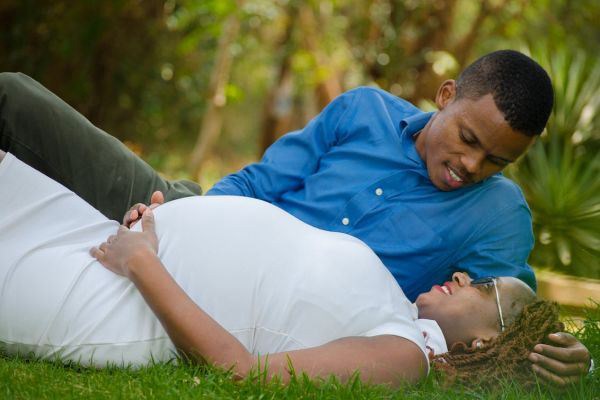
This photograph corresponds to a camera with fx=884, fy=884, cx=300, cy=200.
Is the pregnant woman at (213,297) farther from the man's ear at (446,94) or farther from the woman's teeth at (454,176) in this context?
the man's ear at (446,94)

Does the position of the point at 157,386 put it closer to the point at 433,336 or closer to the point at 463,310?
the point at 433,336

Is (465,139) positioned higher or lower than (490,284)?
higher

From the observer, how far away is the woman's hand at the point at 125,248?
3.12 m

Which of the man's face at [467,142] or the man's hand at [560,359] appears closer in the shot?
the man's hand at [560,359]

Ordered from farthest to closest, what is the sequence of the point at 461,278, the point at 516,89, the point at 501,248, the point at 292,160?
the point at 292,160
the point at 501,248
the point at 516,89
the point at 461,278

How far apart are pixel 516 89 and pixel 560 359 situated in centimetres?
111

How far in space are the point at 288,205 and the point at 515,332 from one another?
134 cm

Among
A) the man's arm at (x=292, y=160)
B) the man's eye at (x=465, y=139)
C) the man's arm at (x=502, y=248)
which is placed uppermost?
the man's arm at (x=292, y=160)

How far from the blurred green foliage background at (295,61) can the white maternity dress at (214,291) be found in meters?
4.36

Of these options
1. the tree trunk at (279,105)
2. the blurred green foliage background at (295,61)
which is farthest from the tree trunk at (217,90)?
the tree trunk at (279,105)

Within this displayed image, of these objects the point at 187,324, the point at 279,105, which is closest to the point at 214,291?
the point at 187,324

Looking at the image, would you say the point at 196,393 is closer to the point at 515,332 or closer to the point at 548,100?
the point at 515,332

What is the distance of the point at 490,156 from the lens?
12.2ft

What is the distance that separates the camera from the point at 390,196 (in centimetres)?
405
